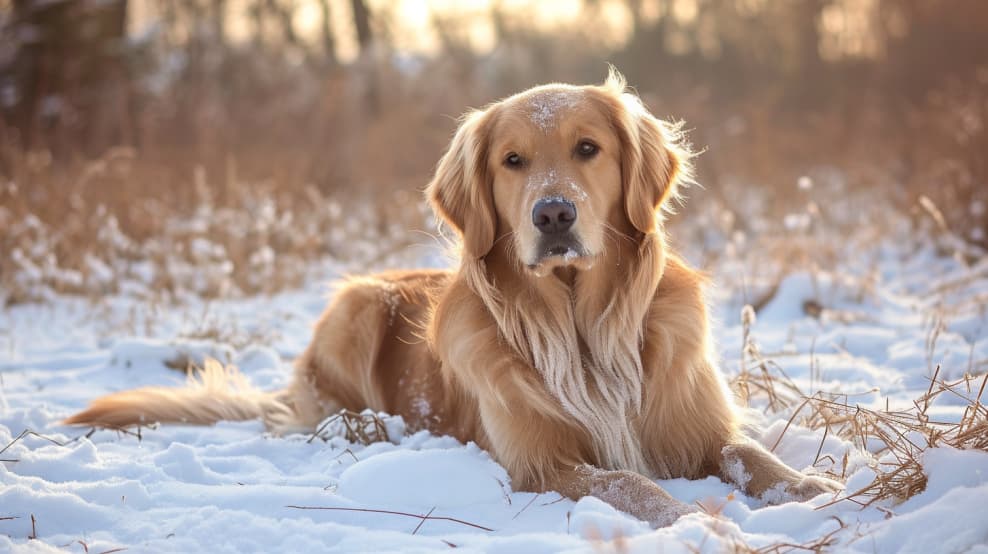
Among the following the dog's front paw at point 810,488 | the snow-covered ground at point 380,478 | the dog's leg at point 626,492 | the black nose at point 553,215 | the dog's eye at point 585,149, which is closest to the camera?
the snow-covered ground at point 380,478

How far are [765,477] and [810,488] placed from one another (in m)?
0.15

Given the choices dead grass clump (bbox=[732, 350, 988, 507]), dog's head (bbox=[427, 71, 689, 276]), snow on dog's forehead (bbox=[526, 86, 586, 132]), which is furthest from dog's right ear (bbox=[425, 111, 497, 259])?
dead grass clump (bbox=[732, 350, 988, 507])

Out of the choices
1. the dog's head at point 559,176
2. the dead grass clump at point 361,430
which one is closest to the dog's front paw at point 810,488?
the dog's head at point 559,176

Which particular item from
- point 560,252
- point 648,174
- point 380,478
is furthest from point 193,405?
point 648,174

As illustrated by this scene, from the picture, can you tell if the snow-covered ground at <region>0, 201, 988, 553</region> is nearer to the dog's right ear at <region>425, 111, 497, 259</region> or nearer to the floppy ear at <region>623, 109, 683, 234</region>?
the floppy ear at <region>623, 109, 683, 234</region>

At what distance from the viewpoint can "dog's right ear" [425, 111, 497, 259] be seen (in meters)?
3.11

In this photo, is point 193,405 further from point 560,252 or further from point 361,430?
point 560,252

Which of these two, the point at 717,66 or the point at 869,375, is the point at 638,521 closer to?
the point at 869,375

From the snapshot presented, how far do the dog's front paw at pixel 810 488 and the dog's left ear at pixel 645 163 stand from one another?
103 cm

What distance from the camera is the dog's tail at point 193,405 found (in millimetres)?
3488

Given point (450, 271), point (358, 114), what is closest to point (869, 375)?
point (450, 271)

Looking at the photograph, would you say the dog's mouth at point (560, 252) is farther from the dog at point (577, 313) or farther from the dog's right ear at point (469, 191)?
the dog's right ear at point (469, 191)

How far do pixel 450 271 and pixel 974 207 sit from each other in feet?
15.7

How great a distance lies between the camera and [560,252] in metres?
2.77
